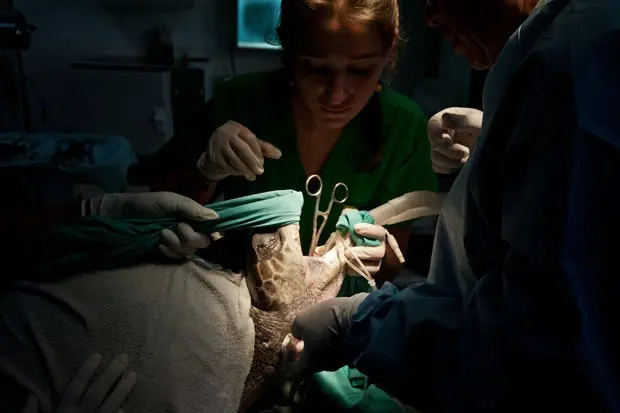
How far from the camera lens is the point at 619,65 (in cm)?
64

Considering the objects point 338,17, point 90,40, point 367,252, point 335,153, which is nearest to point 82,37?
point 90,40

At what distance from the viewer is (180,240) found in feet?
3.12

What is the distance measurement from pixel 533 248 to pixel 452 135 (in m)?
0.53

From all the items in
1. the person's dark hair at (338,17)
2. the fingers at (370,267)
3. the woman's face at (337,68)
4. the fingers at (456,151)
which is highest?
the person's dark hair at (338,17)

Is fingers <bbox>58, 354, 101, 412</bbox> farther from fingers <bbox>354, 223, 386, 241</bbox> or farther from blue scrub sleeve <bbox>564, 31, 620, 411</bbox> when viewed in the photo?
blue scrub sleeve <bbox>564, 31, 620, 411</bbox>

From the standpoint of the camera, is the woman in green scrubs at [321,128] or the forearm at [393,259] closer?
the woman in green scrubs at [321,128]

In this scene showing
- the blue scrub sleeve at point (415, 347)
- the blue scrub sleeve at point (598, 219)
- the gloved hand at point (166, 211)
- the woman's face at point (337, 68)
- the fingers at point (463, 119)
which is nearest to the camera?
the blue scrub sleeve at point (598, 219)

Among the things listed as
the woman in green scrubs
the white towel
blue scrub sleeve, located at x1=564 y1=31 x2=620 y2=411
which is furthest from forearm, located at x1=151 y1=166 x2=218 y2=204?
blue scrub sleeve, located at x1=564 y1=31 x2=620 y2=411

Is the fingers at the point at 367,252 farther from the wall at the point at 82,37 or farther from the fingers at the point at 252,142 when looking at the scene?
the wall at the point at 82,37

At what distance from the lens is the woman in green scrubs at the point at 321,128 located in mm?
978

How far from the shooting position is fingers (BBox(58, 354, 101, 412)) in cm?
82

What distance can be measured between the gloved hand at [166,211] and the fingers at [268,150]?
0.50 feet

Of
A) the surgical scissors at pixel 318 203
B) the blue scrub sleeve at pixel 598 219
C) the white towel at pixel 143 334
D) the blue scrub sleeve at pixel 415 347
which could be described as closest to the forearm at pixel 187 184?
the white towel at pixel 143 334

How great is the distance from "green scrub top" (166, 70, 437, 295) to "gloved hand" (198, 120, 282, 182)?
0.05ft
